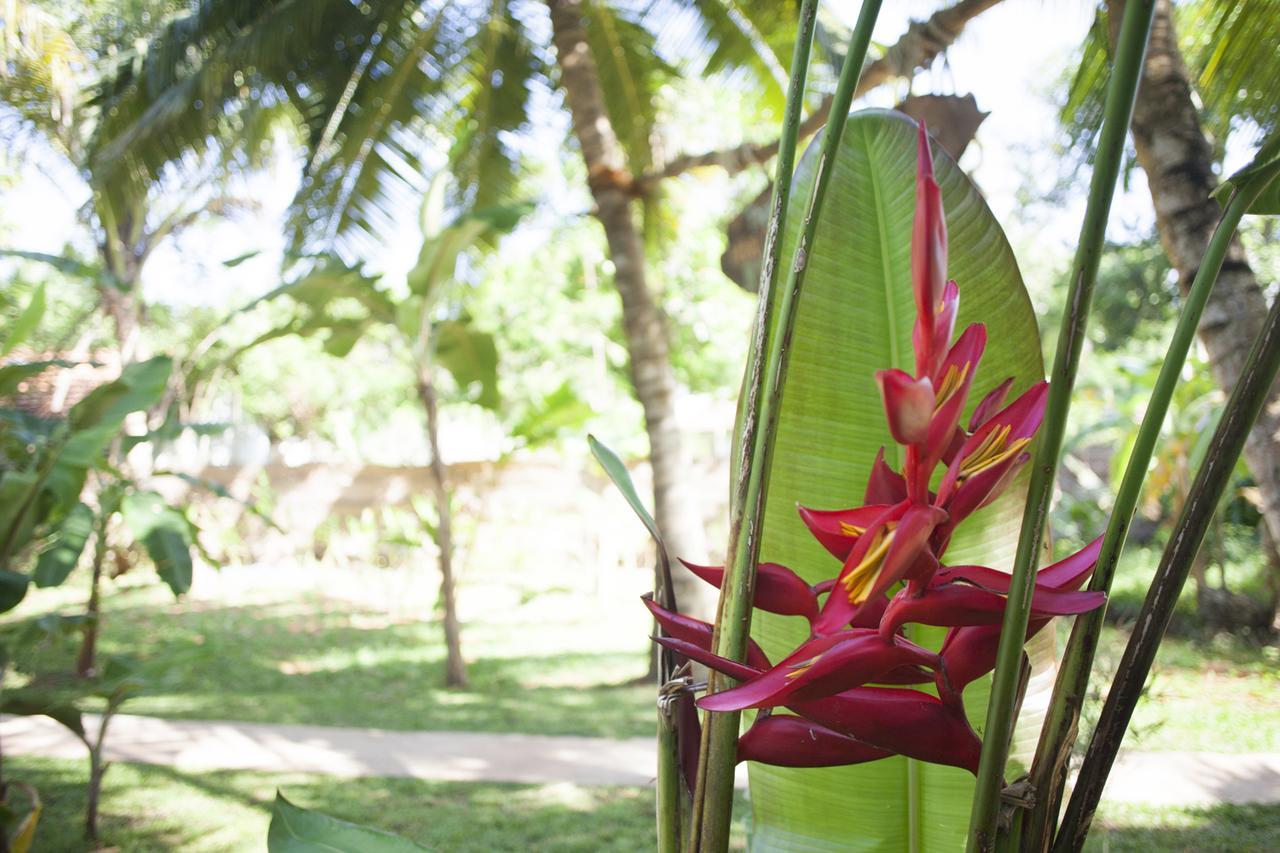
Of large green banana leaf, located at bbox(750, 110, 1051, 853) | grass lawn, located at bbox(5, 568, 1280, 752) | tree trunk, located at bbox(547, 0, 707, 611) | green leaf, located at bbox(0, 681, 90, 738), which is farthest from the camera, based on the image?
tree trunk, located at bbox(547, 0, 707, 611)

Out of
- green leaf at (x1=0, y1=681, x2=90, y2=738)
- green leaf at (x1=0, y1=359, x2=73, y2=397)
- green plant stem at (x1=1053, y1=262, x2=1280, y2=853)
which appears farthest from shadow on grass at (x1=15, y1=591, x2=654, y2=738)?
green plant stem at (x1=1053, y1=262, x2=1280, y2=853)

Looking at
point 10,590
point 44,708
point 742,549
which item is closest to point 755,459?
point 742,549

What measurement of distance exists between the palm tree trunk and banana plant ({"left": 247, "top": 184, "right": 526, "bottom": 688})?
126 inches

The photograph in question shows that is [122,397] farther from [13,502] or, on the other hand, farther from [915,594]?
[915,594]

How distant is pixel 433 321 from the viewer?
581cm

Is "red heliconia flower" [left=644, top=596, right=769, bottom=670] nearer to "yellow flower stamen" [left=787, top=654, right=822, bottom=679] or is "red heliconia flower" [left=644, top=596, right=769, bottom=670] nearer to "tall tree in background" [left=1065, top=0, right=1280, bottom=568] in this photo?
"yellow flower stamen" [left=787, top=654, right=822, bottom=679]

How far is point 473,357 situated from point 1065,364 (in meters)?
5.70

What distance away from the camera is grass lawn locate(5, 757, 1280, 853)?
8.33ft

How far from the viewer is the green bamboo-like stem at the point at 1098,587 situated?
416mm

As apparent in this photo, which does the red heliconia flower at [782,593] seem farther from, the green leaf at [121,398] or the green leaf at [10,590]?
the green leaf at [121,398]

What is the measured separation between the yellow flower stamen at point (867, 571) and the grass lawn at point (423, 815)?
207cm

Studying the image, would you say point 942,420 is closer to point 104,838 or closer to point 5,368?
point 5,368

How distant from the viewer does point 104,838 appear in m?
3.00

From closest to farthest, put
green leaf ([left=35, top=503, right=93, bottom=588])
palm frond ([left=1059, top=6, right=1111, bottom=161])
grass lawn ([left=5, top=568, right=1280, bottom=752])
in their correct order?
palm frond ([left=1059, top=6, right=1111, bottom=161]), green leaf ([left=35, top=503, right=93, bottom=588]), grass lawn ([left=5, top=568, right=1280, bottom=752])
